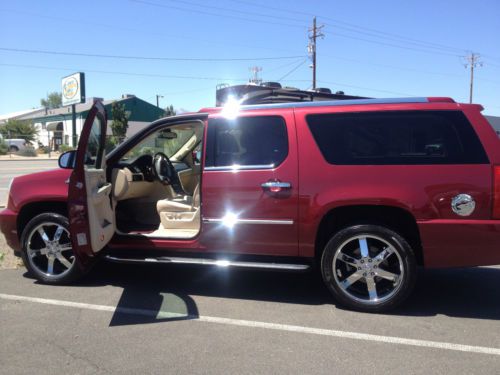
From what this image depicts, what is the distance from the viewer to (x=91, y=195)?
4.43 m

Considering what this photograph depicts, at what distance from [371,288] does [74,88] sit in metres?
34.2

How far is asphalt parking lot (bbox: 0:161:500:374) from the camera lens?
10.8ft

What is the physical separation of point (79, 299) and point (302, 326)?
2.28 m

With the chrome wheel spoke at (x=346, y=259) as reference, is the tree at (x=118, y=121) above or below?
above

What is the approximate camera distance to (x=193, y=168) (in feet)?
20.8

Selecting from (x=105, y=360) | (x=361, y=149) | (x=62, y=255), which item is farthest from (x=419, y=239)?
(x=62, y=255)

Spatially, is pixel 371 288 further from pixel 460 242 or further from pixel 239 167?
pixel 239 167

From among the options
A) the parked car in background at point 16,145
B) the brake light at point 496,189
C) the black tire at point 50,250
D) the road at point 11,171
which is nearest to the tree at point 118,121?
the parked car in background at point 16,145

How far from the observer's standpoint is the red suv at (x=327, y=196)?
3.98 metres

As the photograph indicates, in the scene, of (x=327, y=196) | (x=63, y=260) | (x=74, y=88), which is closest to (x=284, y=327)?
(x=327, y=196)

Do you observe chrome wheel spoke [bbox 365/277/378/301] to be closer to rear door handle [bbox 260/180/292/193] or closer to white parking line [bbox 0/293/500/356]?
white parking line [bbox 0/293/500/356]

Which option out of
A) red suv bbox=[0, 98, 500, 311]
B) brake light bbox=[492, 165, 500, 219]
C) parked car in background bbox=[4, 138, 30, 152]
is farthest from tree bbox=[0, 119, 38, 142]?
brake light bbox=[492, 165, 500, 219]

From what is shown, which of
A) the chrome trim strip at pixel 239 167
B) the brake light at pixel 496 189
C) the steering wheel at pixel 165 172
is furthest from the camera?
the steering wheel at pixel 165 172

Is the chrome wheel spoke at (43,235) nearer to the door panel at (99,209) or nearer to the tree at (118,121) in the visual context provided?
the door panel at (99,209)
